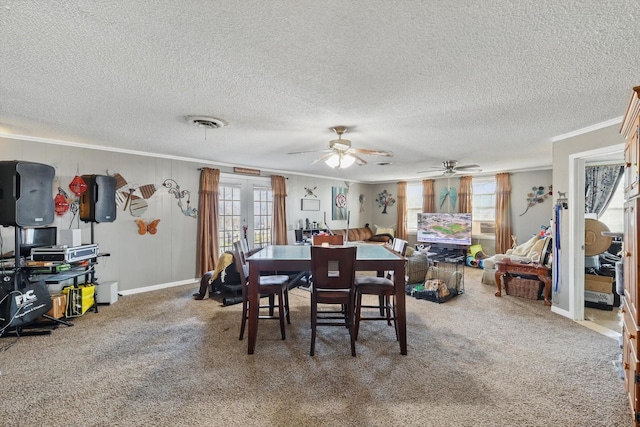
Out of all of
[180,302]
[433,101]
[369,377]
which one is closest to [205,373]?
[369,377]

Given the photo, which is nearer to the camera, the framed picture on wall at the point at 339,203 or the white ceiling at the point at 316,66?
the white ceiling at the point at 316,66

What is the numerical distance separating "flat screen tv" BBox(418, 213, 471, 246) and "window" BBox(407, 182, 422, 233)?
109cm

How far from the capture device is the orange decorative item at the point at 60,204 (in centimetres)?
395

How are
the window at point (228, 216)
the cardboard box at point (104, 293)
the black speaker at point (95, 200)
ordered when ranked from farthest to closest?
the window at point (228, 216)
the cardboard box at point (104, 293)
the black speaker at point (95, 200)

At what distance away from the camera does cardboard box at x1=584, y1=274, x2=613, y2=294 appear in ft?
12.7

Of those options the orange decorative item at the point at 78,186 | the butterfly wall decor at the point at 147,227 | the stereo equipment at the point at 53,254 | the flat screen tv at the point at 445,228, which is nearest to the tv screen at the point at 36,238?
the stereo equipment at the point at 53,254

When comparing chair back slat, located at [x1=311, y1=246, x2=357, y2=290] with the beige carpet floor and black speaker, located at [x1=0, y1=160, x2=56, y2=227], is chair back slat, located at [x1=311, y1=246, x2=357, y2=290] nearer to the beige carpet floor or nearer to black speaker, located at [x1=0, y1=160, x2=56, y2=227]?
the beige carpet floor

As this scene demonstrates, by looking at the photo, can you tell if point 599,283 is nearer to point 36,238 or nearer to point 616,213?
point 616,213

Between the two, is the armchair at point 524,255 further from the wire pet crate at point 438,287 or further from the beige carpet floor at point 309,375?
the beige carpet floor at point 309,375

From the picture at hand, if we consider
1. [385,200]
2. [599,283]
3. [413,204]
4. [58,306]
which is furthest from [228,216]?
[599,283]

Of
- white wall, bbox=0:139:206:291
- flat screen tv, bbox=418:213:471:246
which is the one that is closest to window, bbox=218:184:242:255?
white wall, bbox=0:139:206:291

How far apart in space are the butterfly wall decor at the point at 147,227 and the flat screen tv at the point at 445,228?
5733 millimetres

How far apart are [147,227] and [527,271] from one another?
5822mm

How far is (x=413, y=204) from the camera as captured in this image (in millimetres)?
8562
